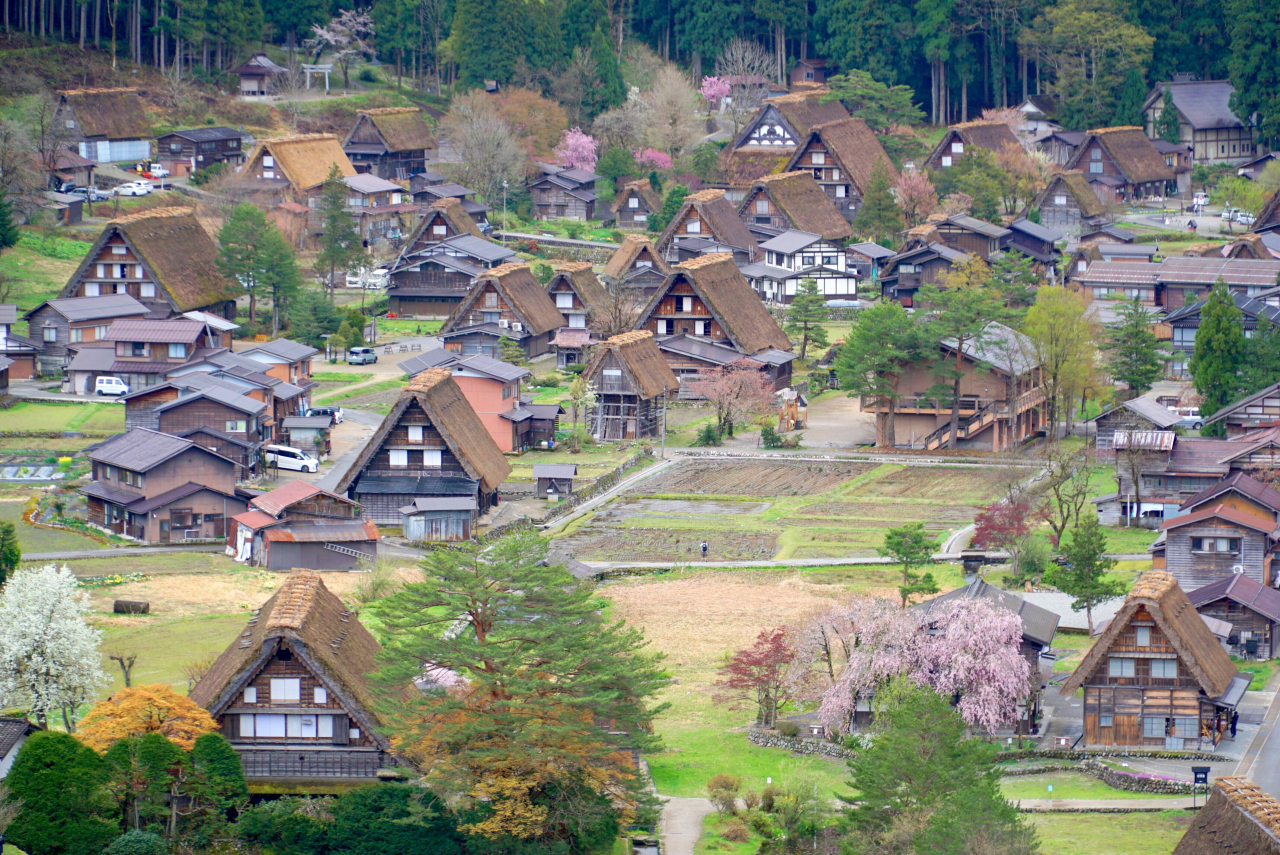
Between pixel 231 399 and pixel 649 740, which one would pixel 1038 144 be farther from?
pixel 649 740

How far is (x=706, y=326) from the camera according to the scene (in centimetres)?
7725

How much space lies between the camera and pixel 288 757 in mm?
33625

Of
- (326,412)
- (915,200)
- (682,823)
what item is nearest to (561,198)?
(915,200)

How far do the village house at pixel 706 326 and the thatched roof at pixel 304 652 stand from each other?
134ft

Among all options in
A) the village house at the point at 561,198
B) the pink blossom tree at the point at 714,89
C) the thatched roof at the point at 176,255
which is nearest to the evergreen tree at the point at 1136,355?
the thatched roof at the point at 176,255

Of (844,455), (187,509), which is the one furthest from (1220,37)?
(187,509)

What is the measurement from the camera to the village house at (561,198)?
10069 cm

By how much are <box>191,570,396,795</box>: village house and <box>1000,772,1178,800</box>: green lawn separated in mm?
11874

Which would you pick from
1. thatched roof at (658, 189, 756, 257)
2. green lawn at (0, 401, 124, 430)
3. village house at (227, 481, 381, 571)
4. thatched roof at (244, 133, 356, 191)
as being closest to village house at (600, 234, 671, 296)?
thatched roof at (658, 189, 756, 257)

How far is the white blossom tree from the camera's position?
36281mm

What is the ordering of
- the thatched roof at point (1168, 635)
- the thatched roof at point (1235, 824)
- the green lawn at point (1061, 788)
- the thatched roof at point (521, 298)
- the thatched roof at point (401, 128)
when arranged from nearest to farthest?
the thatched roof at point (1235, 824), the green lawn at point (1061, 788), the thatched roof at point (1168, 635), the thatched roof at point (521, 298), the thatched roof at point (401, 128)

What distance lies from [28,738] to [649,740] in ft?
34.4

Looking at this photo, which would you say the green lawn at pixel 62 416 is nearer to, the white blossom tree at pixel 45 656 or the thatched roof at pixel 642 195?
the white blossom tree at pixel 45 656

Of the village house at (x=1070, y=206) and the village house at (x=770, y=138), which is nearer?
the village house at (x=1070, y=206)
